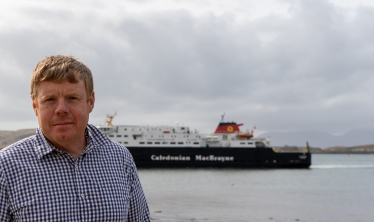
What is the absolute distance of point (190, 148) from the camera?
89.0ft

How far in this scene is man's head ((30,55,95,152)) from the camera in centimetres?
123

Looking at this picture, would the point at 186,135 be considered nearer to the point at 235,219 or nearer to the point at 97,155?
the point at 235,219

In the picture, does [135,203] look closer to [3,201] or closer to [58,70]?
[3,201]

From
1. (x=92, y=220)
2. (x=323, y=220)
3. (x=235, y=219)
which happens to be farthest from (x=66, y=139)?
(x=323, y=220)

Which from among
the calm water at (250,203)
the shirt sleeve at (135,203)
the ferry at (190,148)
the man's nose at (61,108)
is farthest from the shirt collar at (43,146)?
the ferry at (190,148)

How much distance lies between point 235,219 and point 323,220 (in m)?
2.47

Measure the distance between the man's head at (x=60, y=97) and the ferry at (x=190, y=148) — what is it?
25.4m

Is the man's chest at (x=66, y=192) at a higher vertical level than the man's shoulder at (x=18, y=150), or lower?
lower

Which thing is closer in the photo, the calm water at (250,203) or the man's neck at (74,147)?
the man's neck at (74,147)

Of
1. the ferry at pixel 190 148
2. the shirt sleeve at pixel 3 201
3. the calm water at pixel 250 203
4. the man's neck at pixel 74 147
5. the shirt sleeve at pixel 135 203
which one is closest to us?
the shirt sleeve at pixel 3 201

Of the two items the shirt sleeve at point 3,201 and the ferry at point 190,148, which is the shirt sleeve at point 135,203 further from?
the ferry at point 190,148

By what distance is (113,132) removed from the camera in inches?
1082

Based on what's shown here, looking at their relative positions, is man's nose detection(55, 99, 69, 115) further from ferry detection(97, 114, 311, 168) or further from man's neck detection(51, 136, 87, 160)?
ferry detection(97, 114, 311, 168)

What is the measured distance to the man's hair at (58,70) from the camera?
4.01 feet
